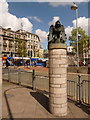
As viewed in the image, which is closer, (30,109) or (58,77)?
(58,77)

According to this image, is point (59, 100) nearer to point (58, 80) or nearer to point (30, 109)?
point (58, 80)

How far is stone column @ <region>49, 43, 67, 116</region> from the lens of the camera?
4070mm

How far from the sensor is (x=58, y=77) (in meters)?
4.09

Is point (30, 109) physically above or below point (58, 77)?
below

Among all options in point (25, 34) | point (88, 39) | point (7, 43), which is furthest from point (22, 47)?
point (25, 34)

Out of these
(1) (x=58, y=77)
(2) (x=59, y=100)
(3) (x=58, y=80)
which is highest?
(1) (x=58, y=77)

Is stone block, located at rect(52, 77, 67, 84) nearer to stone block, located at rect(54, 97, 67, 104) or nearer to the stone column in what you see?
the stone column

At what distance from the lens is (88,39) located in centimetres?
3061

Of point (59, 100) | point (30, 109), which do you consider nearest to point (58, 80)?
point (59, 100)

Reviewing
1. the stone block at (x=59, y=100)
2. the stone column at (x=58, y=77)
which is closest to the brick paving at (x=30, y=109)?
the stone column at (x=58, y=77)

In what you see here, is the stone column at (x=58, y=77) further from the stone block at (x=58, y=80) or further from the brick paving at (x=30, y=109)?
the brick paving at (x=30, y=109)

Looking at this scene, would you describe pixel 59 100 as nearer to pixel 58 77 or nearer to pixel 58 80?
pixel 58 80

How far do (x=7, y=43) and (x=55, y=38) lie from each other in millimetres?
61074

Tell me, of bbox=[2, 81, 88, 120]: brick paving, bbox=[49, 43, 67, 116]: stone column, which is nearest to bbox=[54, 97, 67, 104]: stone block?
bbox=[49, 43, 67, 116]: stone column
